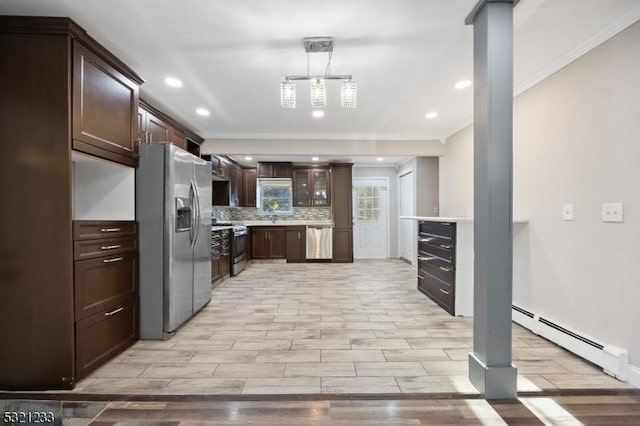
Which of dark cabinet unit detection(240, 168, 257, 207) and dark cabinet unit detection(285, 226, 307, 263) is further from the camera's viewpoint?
dark cabinet unit detection(240, 168, 257, 207)

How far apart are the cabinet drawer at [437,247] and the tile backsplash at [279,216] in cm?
364

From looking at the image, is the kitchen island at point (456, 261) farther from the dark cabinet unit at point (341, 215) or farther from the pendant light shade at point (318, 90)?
the dark cabinet unit at point (341, 215)

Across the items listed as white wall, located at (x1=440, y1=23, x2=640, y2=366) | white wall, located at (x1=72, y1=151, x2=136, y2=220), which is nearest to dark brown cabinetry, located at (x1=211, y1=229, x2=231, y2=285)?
white wall, located at (x1=72, y1=151, x2=136, y2=220)

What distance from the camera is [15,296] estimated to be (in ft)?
6.29

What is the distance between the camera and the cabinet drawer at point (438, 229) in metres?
3.31

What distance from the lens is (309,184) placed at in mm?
7277

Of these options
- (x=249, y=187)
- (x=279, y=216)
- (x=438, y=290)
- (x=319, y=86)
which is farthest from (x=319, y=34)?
(x=279, y=216)

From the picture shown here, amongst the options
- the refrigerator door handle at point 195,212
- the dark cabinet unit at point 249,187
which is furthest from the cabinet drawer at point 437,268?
the dark cabinet unit at point 249,187

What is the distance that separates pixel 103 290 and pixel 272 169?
5170 mm

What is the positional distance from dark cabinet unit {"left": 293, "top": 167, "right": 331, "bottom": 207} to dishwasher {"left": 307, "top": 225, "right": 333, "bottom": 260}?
659mm

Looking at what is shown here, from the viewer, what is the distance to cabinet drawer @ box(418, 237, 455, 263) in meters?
3.34

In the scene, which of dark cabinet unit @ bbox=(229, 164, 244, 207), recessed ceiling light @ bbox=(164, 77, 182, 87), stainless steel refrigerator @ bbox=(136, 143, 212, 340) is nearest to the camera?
stainless steel refrigerator @ bbox=(136, 143, 212, 340)

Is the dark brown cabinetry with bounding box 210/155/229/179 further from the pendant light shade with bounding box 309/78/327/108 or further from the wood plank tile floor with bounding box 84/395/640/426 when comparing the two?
the wood plank tile floor with bounding box 84/395/640/426

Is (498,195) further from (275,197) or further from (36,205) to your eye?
(275,197)
